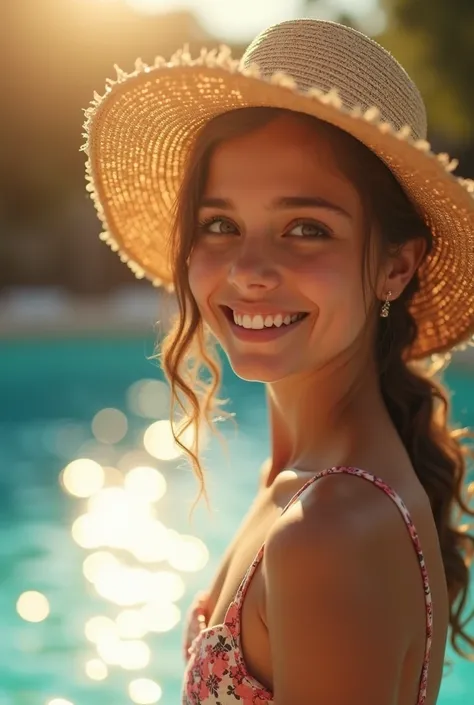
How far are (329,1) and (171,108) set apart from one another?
58.0ft


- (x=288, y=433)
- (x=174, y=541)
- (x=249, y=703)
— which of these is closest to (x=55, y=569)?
(x=174, y=541)

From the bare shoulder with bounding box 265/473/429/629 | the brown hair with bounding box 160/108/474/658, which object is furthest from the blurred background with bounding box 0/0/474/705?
the bare shoulder with bounding box 265/473/429/629

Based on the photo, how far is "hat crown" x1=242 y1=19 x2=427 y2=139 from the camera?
1.83 m

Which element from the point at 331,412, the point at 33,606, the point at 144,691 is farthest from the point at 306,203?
the point at 33,606

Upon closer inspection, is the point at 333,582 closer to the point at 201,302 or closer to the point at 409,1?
the point at 201,302

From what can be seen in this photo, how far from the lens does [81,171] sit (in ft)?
62.4

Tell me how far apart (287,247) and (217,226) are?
18 centimetres

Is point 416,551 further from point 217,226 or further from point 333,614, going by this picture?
point 217,226

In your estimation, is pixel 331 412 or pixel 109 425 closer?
pixel 331 412

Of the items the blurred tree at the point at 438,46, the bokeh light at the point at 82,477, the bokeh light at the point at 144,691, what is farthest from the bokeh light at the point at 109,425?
the blurred tree at the point at 438,46

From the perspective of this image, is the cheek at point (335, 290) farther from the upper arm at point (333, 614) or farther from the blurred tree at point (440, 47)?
the blurred tree at point (440, 47)

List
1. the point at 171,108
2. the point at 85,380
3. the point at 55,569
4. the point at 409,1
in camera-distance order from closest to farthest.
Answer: the point at 171,108, the point at 55,569, the point at 85,380, the point at 409,1

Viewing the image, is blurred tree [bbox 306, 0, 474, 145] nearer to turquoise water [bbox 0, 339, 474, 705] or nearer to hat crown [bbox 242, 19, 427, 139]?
turquoise water [bbox 0, 339, 474, 705]

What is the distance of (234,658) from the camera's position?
166cm
